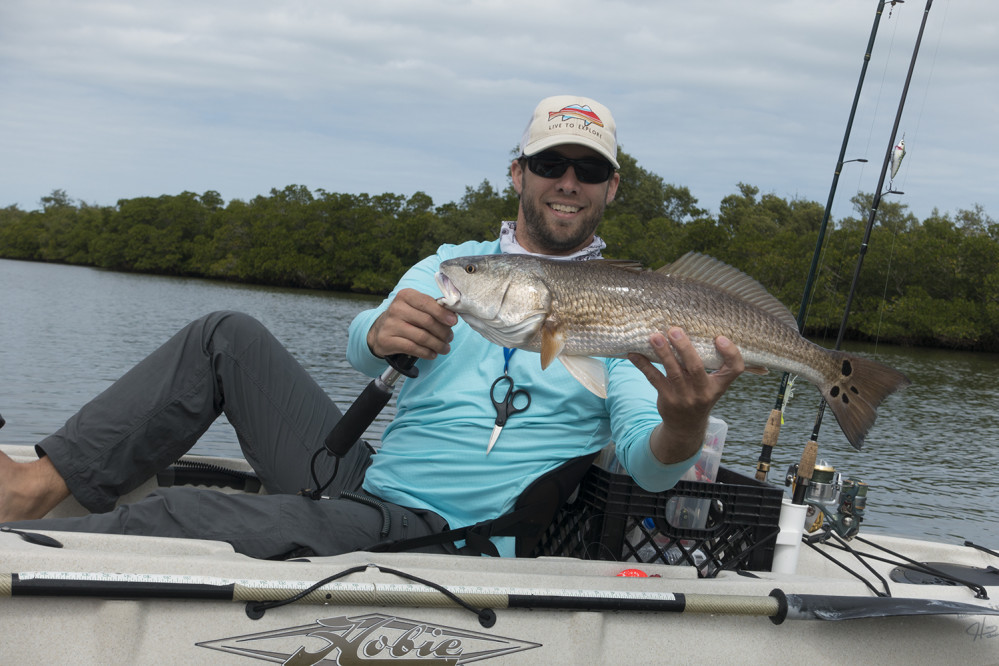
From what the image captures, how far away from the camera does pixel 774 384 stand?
20953 millimetres

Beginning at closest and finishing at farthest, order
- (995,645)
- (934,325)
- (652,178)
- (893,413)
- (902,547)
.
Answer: (995,645) → (902,547) → (893,413) → (934,325) → (652,178)

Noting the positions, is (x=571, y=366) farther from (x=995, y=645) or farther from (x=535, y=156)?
(x=995, y=645)

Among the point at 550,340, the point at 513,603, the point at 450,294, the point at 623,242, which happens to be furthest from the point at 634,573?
the point at 623,242

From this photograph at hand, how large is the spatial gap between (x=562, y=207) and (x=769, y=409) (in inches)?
546

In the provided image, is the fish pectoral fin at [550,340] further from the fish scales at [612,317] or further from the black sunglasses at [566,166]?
the black sunglasses at [566,166]

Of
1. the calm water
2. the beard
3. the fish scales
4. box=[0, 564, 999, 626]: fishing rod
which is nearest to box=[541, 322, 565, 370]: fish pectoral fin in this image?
the fish scales

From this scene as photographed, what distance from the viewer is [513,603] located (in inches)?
104

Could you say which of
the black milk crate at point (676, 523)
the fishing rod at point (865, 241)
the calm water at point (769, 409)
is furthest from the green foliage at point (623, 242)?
the black milk crate at point (676, 523)

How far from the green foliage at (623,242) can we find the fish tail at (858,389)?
36477 mm

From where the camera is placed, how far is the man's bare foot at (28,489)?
9.95 ft

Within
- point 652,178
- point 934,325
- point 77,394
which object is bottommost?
point 77,394

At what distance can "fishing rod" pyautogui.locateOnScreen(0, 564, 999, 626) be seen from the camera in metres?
2.30

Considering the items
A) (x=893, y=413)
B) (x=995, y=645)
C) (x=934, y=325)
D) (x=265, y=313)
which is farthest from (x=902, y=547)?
(x=934, y=325)

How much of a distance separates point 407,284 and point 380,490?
845 millimetres
